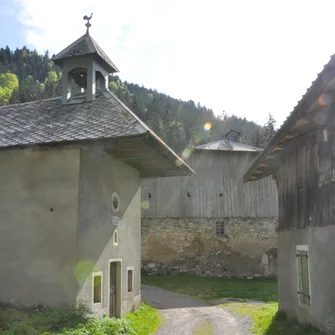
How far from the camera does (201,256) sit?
27.7 m

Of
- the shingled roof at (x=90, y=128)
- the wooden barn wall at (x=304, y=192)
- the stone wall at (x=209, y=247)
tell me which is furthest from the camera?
the stone wall at (x=209, y=247)

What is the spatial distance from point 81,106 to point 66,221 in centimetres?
443

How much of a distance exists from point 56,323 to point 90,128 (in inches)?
201

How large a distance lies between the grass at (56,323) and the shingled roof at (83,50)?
27.3 ft

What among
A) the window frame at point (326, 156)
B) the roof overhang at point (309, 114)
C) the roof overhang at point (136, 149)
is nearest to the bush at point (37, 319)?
the roof overhang at point (136, 149)

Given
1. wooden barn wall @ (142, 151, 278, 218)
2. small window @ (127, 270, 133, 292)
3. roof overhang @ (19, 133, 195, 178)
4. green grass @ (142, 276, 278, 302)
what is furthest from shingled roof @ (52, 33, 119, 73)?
wooden barn wall @ (142, 151, 278, 218)

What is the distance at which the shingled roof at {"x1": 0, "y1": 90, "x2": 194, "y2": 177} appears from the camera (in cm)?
1063

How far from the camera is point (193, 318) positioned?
45.0 ft

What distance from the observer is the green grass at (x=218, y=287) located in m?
19.7

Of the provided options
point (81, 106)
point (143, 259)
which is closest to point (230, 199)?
point (143, 259)

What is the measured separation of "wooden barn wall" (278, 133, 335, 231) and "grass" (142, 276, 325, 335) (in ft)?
8.13

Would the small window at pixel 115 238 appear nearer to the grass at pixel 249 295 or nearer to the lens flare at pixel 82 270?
the lens flare at pixel 82 270

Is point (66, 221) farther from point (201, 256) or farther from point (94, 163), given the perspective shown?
point (201, 256)

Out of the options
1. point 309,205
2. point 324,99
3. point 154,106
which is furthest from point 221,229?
point 154,106
